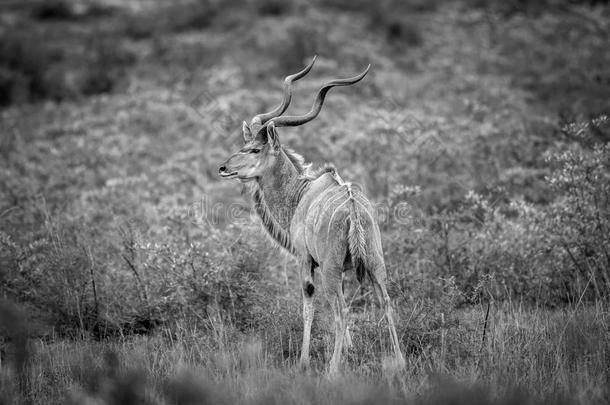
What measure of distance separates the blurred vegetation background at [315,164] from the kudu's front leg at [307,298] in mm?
388

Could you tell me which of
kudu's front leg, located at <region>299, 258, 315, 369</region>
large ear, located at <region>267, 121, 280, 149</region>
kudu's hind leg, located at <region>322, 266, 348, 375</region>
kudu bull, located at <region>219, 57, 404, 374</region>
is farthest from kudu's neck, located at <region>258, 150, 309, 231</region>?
kudu's hind leg, located at <region>322, 266, 348, 375</region>

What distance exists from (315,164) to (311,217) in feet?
25.0

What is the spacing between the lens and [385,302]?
6.13 metres

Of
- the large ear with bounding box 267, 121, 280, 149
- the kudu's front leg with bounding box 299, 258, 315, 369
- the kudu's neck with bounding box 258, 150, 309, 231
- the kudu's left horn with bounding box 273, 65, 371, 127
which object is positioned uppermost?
the kudu's left horn with bounding box 273, 65, 371, 127

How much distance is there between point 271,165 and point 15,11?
108 ft

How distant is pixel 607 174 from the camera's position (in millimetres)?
10117

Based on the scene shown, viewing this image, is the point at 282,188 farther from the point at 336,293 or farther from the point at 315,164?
the point at 315,164

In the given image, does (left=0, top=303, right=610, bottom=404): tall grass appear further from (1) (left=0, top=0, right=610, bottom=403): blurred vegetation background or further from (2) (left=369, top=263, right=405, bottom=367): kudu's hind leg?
(2) (left=369, top=263, right=405, bottom=367): kudu's hind leg

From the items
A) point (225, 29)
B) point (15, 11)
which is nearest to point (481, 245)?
point (225, 29)

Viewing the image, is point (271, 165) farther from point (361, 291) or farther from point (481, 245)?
point (481, 245)

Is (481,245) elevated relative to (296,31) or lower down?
lower down

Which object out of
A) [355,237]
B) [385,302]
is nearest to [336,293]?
[385,302]

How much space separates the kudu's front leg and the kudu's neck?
99 cm

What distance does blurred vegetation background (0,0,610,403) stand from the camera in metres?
6.37
